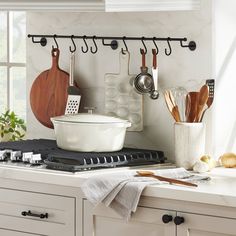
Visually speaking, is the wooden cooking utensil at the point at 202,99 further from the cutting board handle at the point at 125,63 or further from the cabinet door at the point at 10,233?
the cabinet door at the point at 10,233

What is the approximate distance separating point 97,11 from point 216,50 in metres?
0.56

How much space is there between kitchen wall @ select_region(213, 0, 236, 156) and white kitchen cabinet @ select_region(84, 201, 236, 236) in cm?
70

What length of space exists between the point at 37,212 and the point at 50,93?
0.81 metres

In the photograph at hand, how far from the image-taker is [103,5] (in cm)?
340

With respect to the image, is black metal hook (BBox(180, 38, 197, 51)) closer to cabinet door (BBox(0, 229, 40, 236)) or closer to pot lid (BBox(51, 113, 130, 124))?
pot lid (BBox(51, 113, 130, 124))

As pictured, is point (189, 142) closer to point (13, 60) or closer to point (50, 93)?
point (50, 93)

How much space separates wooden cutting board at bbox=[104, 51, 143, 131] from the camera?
11.9 ft

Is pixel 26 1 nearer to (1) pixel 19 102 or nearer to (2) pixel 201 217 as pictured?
(1) pixel 19 102

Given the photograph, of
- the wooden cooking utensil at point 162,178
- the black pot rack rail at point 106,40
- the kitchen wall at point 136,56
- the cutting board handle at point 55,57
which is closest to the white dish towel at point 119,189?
the wooden cooking utensil at point 162,178

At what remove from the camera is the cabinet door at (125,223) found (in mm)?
2893

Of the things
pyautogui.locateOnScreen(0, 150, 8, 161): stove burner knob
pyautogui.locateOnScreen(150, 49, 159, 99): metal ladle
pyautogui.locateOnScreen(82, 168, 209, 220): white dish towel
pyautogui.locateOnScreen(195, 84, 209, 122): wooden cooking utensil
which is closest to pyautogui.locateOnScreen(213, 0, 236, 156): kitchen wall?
pyautogui.locateOnScreen(195, 84, 209, 122): wooden cooking utensil

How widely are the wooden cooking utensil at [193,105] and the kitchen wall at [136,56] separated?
0.18 meters

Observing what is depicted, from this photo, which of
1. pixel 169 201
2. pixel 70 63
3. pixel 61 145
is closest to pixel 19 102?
pixel 70 63

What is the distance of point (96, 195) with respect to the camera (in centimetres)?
298
